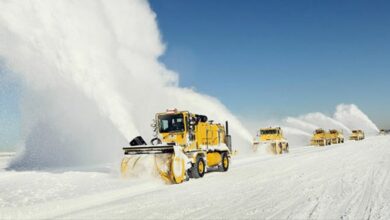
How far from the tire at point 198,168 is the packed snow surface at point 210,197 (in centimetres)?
56

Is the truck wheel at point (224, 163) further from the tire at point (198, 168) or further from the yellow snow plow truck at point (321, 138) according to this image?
the yellow snow plow truck at point (321, 138)

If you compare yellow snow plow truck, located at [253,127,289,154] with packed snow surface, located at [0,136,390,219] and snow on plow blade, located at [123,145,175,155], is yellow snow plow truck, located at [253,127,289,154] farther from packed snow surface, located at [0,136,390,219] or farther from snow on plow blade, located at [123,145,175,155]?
snow on plow blade, located at [123,145,175,155]

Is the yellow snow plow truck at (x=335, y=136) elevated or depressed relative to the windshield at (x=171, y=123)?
elevated

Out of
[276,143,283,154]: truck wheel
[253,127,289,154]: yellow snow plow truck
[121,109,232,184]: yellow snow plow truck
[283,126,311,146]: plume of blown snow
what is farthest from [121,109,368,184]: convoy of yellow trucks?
[283,126,311,146]: plume of blown snow

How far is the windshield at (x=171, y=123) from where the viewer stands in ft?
51.1

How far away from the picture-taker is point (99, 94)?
18.2 meters

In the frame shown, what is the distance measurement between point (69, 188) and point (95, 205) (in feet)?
11.9

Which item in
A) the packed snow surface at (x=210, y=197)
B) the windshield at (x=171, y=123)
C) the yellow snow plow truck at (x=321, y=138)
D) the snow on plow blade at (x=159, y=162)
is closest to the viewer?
the packed snow surface at (x=210, y=197)

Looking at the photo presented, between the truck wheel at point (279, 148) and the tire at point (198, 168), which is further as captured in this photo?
the truck wheel at point (279, 148)

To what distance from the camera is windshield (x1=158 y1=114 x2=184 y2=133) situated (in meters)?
15.6

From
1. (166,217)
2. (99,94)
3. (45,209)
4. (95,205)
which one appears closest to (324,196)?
(166,217)

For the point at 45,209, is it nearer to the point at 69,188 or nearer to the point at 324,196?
the point at 69,188

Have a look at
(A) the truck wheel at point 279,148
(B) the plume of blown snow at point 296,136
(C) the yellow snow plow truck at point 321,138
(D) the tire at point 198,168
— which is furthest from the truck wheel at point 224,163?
(B) the plume of blown snow at point 296,136

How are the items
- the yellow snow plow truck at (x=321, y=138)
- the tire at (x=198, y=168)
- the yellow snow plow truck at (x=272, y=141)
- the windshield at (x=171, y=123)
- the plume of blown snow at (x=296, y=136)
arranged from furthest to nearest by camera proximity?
the plume of blown snow at (x=296, y=136) < the yellow snow plow truck at (x=321, y=138) < the yellow snow plow truck at (x=272, y=141) < the windshield at (x=171, y=123) < the tire at (x=198, y=168)
